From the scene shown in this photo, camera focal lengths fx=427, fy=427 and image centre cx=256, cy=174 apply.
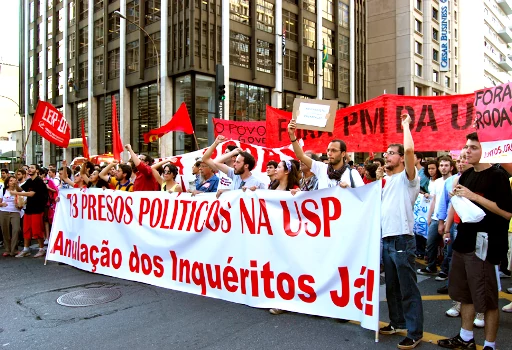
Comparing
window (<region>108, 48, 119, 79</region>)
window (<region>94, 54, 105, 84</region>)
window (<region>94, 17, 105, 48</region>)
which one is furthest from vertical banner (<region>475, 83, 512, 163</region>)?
window (<region>94, 17, 105, 48</region>)

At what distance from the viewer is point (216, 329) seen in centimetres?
→ 413

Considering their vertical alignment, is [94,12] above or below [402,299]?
above

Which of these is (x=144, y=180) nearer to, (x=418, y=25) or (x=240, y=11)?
(x=240, y=11)

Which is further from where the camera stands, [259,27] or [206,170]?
[259,27]

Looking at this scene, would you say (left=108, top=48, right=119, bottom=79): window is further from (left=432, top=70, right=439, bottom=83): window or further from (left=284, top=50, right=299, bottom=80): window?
(left=432, top=70, right=439, bottom=83): window

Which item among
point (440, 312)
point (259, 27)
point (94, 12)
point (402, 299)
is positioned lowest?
point (440, 312)

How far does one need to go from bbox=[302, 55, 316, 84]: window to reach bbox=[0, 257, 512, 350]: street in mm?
31080

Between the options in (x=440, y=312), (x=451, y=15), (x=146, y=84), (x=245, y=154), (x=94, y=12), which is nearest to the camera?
(x=440, y=312)

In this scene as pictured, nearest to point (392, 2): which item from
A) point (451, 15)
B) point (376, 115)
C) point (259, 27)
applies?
point (451, 15)

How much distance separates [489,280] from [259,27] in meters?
30.5

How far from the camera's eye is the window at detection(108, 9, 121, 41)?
33.8 metres

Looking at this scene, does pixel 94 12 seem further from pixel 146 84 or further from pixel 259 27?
pixel 259 27

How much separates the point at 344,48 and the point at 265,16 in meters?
10.3

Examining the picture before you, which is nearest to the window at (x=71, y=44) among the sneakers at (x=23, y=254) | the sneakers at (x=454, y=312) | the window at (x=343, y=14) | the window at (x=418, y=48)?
the window at (x=343, y=14)
